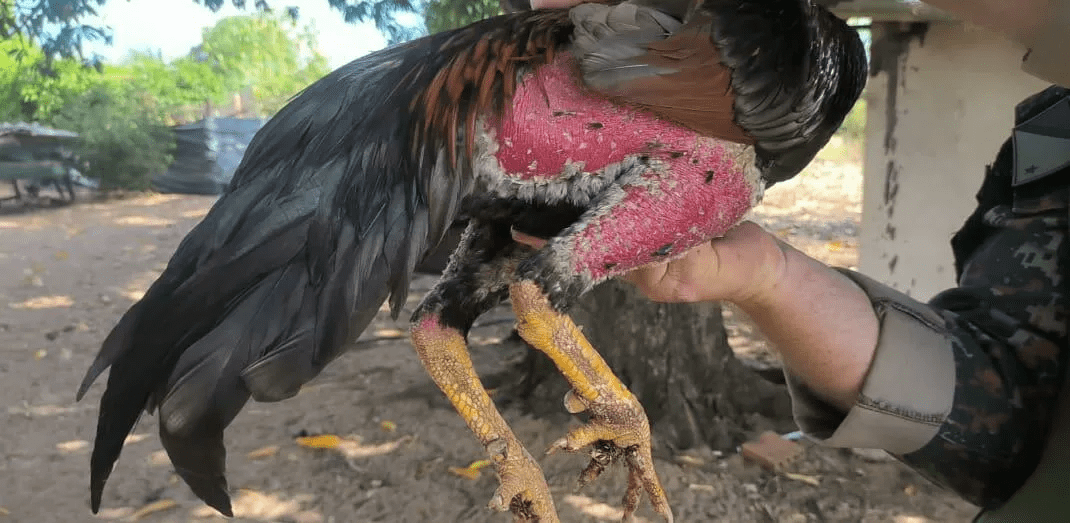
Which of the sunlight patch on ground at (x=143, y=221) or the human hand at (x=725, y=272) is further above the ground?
the human hand at (x=725, y=272)

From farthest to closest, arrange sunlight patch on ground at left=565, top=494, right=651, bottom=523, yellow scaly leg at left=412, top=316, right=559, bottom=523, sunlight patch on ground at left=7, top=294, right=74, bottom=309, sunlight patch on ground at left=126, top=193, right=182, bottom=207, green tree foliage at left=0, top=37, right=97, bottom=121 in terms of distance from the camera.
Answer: sunlight patch on ground at left=126, top=193, right=182, bottom=207
sunlight patch on ground at left=7, top=294, right=74, bottom=309
green tree foliage at left=0, top=37, right=97, bottom=121
sunlight patch on ground at left=565, top=494, right=651, bottom=523
yellow scaly leg at left=412, top=316, right=559, bottom=523

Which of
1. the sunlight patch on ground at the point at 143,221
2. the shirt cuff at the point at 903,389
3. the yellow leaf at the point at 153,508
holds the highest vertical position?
the shirt cuff at the point at 903,389

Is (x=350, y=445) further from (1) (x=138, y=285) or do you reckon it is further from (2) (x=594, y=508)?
(1) (x=138, y=285)

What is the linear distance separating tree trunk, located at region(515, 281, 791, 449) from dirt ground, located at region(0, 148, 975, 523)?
0.36ft

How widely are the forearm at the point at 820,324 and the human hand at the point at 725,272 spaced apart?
0.02 m

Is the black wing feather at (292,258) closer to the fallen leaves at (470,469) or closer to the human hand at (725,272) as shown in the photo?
the human hand at (725,272)

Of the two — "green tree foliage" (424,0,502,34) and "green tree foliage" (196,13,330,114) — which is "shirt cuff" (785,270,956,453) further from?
"green tree foliage" (196,13,330,114)

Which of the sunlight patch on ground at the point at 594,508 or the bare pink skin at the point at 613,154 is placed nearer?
the bare pink skin at the point at 613,154

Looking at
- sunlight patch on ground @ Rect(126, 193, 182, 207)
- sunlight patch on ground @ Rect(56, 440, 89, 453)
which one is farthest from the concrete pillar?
sunlight patch on ground @ Rect(126, 193, 182, 207)

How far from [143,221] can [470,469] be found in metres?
3.88

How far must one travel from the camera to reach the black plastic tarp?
13.0ft

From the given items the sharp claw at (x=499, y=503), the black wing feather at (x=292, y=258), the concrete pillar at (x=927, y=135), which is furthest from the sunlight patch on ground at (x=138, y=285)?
the sharp claw at (x=499, y=503)

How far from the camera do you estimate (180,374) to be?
24.9 inches

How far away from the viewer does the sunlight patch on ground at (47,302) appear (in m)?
3.80
